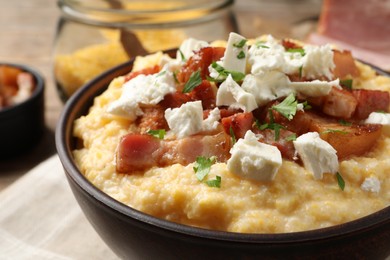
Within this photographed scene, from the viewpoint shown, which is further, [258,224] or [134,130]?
[134,130]

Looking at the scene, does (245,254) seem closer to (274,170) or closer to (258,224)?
(258,224)

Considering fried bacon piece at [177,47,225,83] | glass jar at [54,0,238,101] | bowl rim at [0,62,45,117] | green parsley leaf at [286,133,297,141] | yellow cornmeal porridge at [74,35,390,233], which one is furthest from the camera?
Result: glass jar at [54,0,238,101]

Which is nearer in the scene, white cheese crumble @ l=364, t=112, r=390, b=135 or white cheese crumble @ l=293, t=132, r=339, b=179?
white cheese crumble @ l=293, t=132, r=339, b=179

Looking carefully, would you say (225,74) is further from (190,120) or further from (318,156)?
(318,156)

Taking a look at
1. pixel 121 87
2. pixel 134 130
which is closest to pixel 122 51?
pixel 121 87

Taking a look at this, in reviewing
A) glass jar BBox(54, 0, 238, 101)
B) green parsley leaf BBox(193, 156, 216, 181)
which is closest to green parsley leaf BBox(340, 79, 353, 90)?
green parsley leaf BBox(193, 156, 216, 181)

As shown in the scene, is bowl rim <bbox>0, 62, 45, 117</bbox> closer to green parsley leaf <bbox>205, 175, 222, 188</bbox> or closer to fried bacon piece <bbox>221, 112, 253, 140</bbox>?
fried bacon piece <bbox>221, 112, 253, 140</bbox>
